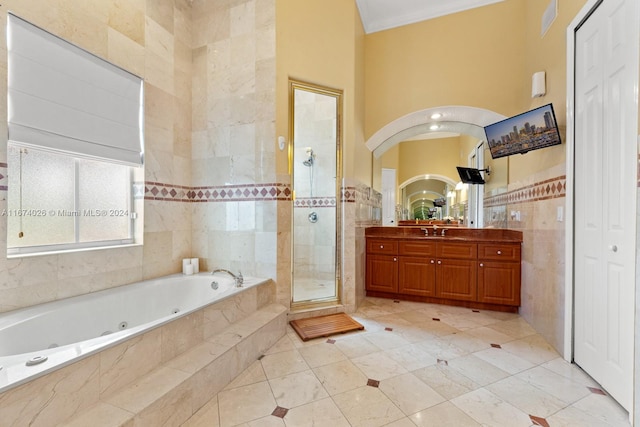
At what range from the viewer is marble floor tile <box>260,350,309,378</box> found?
196 centimetres

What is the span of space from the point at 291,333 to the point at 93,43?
115 inches

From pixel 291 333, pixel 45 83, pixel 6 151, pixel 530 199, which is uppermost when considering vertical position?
pixel 45 83

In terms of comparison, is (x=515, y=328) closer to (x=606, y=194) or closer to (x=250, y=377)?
(x=606, y=194)

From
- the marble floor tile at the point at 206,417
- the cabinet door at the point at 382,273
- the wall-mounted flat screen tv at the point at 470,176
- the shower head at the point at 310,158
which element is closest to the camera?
the marble floor tile at the point at 206,417

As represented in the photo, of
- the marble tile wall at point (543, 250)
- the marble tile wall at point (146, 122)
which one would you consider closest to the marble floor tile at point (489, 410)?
the marble tile wall at point (543, 250)

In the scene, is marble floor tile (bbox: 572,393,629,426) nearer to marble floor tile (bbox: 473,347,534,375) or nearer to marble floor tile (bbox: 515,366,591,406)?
marble floor tile (bbox: 515,366,591,406)

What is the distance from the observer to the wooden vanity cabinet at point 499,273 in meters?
3.07

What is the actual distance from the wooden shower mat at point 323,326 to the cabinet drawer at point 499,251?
1706mm

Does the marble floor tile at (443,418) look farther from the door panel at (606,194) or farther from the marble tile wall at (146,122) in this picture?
the marble tile wall at (146,122)

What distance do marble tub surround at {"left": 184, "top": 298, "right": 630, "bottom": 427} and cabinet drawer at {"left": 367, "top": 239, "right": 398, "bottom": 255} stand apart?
1.10 metres

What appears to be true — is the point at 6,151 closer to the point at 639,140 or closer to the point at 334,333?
the point at 334,333

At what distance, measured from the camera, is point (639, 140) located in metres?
1.49

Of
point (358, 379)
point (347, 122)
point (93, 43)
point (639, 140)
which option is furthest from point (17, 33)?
point (639, 140)

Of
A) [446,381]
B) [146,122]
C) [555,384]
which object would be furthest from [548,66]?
[146,122]
